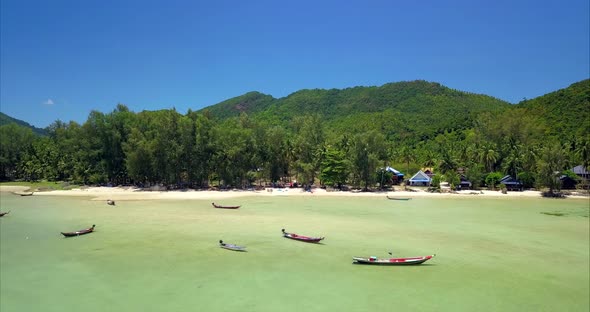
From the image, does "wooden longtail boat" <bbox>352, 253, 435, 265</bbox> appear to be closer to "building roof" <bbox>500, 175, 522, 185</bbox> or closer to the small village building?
the small village building

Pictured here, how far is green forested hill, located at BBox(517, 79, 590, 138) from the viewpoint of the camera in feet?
261

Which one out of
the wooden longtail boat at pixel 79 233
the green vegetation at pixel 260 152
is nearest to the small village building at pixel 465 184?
the green vegetation at pixel 260 152

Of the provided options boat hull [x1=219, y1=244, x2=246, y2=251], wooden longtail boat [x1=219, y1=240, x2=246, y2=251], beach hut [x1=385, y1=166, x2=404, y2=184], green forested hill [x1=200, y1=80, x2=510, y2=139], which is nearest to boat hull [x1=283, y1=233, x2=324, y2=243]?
wooden longtail boat [x1=219, y1=240, x2=246, y2=251]

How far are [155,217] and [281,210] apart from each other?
44.2 ft

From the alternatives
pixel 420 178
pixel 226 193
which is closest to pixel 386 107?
pixel 420 178

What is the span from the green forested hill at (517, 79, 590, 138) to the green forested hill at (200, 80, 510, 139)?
36.5 ft

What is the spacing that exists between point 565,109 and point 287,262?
90298 mm

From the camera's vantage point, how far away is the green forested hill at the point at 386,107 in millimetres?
112438

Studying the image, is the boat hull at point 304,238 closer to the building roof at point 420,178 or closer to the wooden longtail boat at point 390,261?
the wooden longtail boat at point 390,261

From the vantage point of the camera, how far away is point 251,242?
28.5m

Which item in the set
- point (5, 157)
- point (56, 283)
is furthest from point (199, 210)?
point (5, 157)

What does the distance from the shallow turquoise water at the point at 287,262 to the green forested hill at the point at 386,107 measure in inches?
2746

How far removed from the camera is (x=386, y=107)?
14412cm

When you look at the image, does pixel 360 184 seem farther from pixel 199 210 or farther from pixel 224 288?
pixel 224 288
